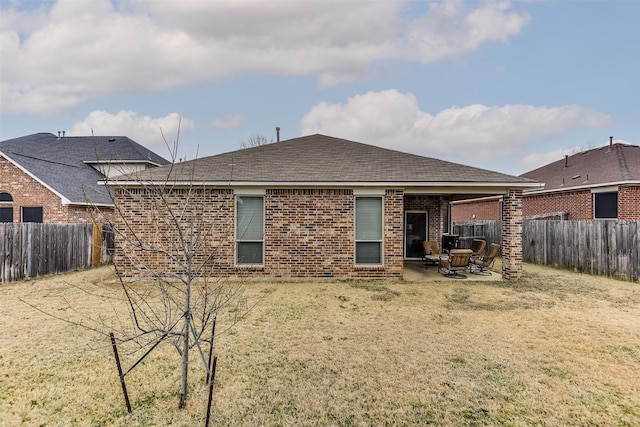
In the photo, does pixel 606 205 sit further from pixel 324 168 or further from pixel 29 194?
pixel 29 194

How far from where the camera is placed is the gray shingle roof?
973 cm

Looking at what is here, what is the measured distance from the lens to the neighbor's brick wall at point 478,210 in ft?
76.7

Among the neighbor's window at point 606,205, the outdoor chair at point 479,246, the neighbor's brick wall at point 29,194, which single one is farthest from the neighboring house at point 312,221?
the neighbor's window at point 606,205

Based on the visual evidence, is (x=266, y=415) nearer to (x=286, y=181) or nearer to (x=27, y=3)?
(x=286, y=181)

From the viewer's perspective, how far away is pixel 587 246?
11.4m

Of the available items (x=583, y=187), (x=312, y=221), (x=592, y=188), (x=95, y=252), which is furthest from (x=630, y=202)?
(x=95, y=252)

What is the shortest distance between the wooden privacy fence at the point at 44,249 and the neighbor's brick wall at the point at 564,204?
1980 centimetres

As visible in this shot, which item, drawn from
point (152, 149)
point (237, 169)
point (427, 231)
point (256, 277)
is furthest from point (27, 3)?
point (152, 149)

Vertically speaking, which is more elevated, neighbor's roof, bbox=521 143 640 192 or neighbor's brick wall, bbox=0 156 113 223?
neighbor's roof, bbox=521 143 640 192

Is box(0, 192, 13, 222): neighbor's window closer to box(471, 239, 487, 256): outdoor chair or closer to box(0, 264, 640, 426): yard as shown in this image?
box(0, 264, 640, 426): yard

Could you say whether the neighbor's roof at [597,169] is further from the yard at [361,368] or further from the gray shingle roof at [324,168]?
the yard at [361,368]

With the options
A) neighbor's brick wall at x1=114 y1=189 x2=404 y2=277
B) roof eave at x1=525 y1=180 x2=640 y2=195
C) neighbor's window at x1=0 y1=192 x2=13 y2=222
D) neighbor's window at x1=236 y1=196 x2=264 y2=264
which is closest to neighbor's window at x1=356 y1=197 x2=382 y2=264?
neighbor's brick wall at x1=114 y1=189 x2=404 y2=277

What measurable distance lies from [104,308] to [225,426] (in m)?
5.37

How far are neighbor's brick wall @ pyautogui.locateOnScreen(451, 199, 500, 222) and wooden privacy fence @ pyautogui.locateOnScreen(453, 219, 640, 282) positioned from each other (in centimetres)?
914
